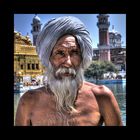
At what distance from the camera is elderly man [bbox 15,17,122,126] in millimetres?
5637

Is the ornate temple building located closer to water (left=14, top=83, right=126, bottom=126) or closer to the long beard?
the long beard

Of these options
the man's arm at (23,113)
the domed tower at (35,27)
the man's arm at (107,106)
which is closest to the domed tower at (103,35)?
the man's arm at (107,106)

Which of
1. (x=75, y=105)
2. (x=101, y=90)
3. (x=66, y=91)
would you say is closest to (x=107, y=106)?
(x=101, y=90)

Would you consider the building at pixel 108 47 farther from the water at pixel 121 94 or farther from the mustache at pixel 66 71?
the mustache at pixel 66 71

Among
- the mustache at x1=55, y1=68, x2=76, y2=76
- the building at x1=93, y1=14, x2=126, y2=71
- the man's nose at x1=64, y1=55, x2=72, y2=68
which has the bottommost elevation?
the mustache at x1=55, y1=68, x2=76, y2=76

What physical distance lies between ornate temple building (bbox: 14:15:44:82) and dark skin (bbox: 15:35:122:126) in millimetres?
223

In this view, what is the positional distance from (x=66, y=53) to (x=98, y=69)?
0.51 m

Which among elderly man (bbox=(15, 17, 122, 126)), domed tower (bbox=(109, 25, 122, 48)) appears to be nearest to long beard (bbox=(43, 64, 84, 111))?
elderly man (bbox=(15, 17, 122, 126))

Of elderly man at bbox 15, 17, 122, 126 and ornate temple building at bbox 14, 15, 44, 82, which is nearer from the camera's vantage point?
elderly man at bbox 15, 17, 122, 126
